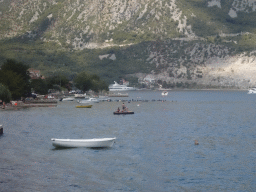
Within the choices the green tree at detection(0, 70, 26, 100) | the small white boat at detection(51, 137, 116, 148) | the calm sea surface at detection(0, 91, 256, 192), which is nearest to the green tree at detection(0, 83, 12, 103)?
the green tree at detection(0, 70, 26, 100)

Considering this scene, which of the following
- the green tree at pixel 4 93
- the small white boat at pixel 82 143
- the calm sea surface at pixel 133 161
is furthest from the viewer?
the green tree at pixel 4 93

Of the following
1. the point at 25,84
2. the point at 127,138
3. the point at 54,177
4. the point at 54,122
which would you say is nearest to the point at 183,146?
the point at 127,138

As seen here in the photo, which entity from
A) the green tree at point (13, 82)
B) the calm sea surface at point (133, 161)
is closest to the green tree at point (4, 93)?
the green tree at point (13, 82)

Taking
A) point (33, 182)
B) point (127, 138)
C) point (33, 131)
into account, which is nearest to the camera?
point (33, 182)

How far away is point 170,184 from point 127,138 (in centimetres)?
3993

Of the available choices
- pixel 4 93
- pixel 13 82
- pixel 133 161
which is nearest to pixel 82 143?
pixel 133 161

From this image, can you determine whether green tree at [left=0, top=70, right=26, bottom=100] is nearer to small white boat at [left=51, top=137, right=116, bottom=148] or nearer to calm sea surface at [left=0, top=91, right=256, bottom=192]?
calm sea surface at [left=0, top=91, right=256, bottom=192]

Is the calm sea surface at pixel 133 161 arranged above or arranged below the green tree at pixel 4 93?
below

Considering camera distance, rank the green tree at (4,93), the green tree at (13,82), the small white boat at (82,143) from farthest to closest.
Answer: the green tree at (13,82) < the green tree at (4,93) < the small white boat at (82,143)

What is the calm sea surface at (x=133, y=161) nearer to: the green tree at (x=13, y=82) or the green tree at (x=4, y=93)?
the green tree at (x=4, y=93)

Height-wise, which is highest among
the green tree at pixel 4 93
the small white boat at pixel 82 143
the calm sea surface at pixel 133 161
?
the green tree at pixel 4 93

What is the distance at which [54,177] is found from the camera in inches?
2333

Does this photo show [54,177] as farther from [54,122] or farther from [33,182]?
[54,122]

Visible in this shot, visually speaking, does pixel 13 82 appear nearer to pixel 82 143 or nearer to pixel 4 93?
pixel 4 93
